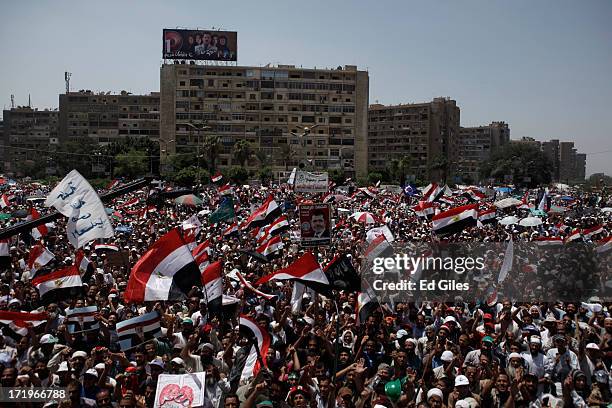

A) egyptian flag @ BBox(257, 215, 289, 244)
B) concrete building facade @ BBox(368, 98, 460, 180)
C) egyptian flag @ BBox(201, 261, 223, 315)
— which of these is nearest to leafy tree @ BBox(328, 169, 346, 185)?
concrete building facade @ BBox(368, 98, 460, 180)

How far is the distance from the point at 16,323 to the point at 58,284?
7.10ft

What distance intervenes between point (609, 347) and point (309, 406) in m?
4.13

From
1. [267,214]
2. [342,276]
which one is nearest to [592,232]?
[267,214]

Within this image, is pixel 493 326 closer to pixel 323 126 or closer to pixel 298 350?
pixel 298 350

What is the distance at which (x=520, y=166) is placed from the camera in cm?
11400

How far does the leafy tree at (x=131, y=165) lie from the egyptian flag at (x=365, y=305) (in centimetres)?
7889

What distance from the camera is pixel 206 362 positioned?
8281 mm

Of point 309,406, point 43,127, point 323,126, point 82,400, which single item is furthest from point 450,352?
point 43,127

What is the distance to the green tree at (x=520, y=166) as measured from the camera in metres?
114

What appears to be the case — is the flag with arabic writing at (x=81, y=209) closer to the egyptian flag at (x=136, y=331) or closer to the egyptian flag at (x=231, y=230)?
the egyptian flag at (x=136, y=331)

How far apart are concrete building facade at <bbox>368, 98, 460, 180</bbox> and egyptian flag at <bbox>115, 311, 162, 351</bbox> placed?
120546 millimetres

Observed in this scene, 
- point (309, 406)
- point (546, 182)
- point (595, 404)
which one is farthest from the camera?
point (546, 182)

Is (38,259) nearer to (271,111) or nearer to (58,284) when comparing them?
(58,284)

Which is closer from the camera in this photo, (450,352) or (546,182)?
(450,352)
